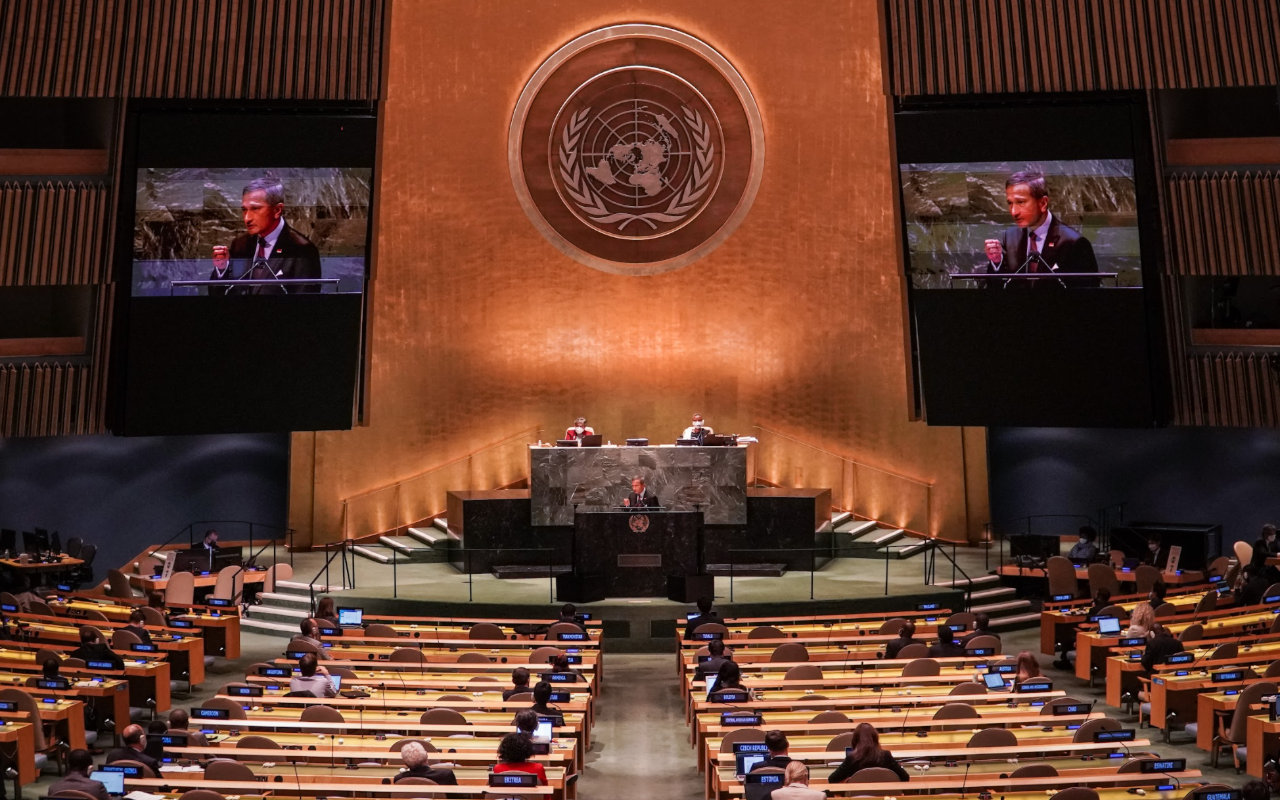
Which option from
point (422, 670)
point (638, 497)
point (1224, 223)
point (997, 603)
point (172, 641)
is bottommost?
point (422, 670)

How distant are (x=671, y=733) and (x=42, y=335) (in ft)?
38.7

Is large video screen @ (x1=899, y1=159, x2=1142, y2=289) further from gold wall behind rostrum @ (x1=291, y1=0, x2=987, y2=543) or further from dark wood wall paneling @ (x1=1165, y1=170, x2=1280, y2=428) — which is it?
gold wall behind rostrum @ (x1=291, y1=0, x2=987, y2=543)

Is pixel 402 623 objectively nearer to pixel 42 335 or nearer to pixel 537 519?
pixel 537 519

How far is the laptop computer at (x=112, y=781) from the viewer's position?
904 centimetres

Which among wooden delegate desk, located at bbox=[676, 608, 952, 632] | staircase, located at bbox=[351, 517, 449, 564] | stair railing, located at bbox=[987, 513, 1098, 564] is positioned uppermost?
stair railing, located at bbox=[987, 513, 1098, 564]

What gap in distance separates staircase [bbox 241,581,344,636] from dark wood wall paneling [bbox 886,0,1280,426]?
9542mm

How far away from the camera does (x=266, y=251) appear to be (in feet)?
59.3

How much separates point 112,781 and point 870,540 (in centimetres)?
1379

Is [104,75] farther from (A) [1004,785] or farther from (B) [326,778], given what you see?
(A) [1004,785]

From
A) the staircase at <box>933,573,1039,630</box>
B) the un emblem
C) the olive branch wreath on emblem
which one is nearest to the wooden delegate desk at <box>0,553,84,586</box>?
the un emblem

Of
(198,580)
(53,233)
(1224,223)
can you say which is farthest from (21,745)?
(1224,223)

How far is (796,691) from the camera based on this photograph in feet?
40.4

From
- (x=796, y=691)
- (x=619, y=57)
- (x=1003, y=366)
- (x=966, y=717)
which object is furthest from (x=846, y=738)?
(x=619, y=57)

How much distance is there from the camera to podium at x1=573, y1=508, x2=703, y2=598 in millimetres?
17812
